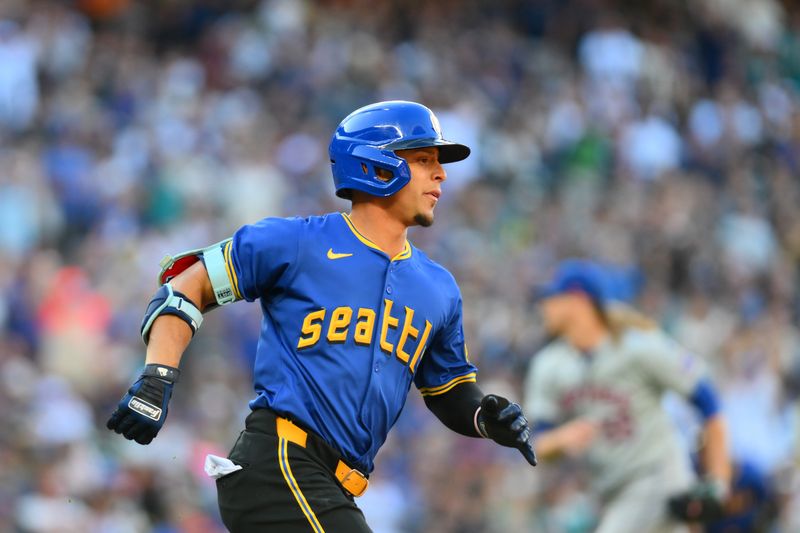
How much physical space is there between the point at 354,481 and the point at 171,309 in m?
0.91

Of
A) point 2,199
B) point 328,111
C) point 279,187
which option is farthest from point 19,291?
point 328,111

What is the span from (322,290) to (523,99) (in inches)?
489

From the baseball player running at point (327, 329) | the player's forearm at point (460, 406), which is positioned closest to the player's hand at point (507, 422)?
the baseball player running at point (327, 329)

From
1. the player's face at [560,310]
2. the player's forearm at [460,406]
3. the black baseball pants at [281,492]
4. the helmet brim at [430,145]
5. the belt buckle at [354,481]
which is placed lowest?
the black baseball pants at [281,492]

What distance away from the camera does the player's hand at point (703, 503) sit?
7836 mm

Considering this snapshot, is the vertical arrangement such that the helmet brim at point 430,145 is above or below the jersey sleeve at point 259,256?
above

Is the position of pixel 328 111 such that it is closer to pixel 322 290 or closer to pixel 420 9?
pixel 420 9

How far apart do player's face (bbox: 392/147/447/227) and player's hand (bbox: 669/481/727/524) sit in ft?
11.0

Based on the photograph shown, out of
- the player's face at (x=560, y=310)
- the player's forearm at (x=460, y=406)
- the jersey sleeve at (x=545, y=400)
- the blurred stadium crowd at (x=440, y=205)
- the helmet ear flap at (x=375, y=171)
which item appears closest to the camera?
the helmet ear flap at (x=375, y=171)

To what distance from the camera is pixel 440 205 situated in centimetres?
1459

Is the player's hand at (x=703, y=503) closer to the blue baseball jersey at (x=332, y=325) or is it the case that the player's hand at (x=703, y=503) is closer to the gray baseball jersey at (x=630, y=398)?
the gray baseball jersey at (x=630, y=398)

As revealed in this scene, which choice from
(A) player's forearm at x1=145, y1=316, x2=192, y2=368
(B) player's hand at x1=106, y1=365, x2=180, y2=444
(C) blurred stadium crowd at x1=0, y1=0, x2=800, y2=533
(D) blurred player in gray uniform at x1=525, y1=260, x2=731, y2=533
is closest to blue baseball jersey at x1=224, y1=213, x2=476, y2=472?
(A) player's forearm at x1=145, y1=316, x2=192, y2=368

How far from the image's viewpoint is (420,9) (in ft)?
58.1

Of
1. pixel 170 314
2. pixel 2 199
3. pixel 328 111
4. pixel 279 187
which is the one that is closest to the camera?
pixel 170 314
